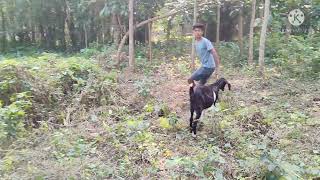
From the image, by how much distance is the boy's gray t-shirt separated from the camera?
650cm

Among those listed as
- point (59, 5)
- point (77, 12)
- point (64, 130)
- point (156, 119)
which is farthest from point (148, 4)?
point (64, 130)

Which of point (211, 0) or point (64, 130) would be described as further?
point (211, 0)

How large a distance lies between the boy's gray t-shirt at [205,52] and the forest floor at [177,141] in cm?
76

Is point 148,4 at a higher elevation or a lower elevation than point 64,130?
higher

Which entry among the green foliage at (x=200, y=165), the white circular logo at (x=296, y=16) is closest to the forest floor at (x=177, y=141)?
the green foliage at (x=200, y=165)

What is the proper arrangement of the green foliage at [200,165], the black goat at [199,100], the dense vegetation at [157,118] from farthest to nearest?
the black goat at [199,100], the dense vegetation at [157,118], the green foliage at [200,165]

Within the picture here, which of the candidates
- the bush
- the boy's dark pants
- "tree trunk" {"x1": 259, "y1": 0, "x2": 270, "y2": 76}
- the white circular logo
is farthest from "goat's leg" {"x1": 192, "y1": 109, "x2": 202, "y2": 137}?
the white circular logo

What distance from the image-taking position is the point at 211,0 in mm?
12469

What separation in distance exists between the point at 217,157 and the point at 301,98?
149 inches

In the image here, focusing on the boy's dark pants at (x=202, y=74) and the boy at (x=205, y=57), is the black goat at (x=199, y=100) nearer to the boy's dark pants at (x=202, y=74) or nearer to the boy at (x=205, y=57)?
the boy at (x=205, y=57)

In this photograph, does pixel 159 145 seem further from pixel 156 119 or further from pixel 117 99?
pixel 117 99

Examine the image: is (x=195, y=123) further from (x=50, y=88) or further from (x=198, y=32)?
(x=50, y=88)

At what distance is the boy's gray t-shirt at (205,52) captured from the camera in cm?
650

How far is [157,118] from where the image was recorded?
6797 millimetres
